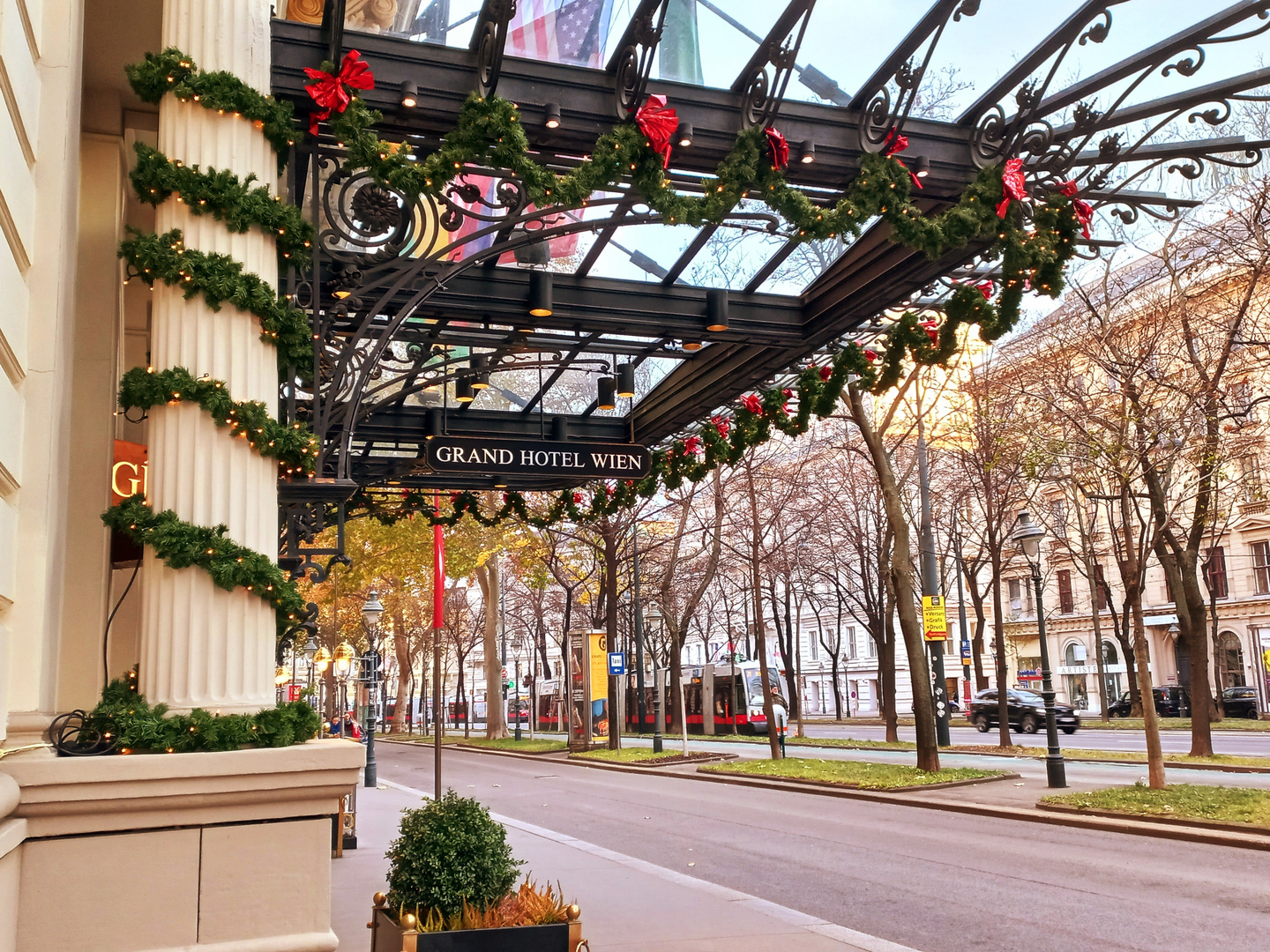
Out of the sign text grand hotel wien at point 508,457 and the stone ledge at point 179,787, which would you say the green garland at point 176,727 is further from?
the sign text grand hotel wien at point 508,457

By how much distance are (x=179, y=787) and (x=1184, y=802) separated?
14.5 metres

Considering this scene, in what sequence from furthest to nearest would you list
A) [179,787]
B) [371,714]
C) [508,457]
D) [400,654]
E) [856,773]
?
[400,654]
[371,714]
[856,773]
[508,457]
[179,787]

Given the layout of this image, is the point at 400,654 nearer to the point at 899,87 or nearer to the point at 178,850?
the point at 899,87

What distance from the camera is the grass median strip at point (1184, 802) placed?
13641 mm

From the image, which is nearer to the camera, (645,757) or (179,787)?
(179,787)

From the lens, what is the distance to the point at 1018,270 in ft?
27.4

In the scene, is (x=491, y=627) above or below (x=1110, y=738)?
above

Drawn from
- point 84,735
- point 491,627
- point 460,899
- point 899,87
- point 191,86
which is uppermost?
point 899,87

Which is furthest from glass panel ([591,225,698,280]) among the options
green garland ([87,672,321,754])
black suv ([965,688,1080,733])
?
black suv ([965,688,1080,733])

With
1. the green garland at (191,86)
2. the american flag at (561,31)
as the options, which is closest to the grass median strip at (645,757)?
the american flag at (561,31)

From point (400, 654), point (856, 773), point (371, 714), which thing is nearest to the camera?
point (856, 773)

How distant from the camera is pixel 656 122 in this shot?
271 inches

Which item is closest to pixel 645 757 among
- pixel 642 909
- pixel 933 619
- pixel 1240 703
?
pixel 933 619

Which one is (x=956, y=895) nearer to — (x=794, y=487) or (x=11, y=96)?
(x=11, y=96)
